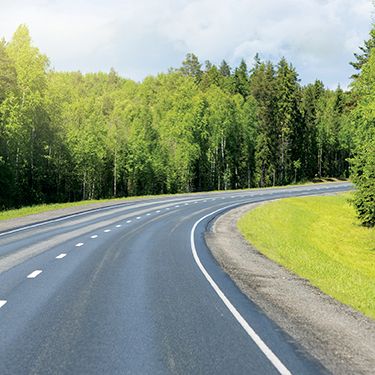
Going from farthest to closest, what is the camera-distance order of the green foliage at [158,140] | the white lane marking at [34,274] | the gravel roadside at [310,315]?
the green foliage at [158,140] < the white lane marking at [34,274] < the gravel roadside at [310,315]

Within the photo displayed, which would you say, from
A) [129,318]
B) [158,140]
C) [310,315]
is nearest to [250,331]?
[310,315]

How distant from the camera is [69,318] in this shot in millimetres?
7617

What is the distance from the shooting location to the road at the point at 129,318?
5.69 meters

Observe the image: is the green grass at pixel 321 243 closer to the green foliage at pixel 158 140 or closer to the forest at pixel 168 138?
the forest at pixel 168 138

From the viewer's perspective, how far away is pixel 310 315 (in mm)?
8508

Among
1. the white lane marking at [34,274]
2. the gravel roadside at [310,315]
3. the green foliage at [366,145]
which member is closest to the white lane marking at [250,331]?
the gravel roadside at [310,315]

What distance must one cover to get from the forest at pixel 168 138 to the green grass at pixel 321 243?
3.77 meters

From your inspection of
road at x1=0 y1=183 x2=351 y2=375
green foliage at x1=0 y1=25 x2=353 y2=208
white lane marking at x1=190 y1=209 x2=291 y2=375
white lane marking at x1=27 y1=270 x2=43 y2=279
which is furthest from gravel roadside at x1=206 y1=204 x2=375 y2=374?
green foliage at x1=0 y1=25 x2=353 y2=208

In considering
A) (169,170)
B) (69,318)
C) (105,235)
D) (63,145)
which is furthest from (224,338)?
(169,170)

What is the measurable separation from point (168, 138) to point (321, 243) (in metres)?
54.7

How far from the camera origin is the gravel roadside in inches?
244

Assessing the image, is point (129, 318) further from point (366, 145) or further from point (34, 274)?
point (366, 145)

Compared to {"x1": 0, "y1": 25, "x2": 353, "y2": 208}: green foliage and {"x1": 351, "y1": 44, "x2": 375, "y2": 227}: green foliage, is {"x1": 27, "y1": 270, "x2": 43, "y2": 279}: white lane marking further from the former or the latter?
{"x1": 0, "y1": 25, "x2": 353, "y2": 208}: green foliage

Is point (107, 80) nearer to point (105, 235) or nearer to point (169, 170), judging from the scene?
point (169, 170)
